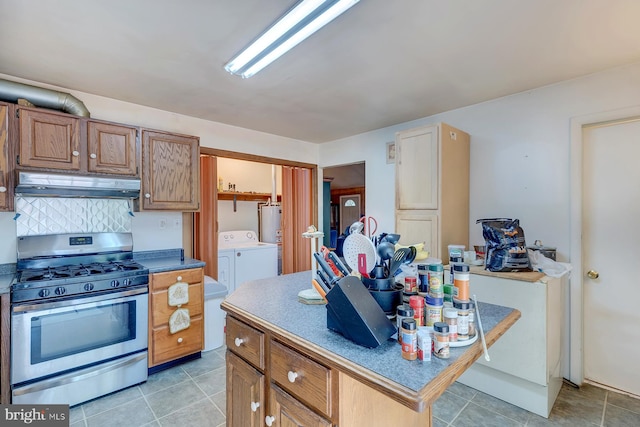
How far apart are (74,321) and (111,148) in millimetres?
1368

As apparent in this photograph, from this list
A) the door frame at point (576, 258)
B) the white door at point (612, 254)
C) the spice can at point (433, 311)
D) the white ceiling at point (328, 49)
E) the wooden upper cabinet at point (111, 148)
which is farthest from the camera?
the wooden upper cabinet at point (111, 148)

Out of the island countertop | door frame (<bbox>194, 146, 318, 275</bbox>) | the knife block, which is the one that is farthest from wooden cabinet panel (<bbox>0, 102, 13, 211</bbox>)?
the knife block

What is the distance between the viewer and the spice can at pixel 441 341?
90 cm

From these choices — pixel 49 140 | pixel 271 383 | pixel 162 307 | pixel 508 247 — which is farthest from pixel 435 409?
pixel 49 140

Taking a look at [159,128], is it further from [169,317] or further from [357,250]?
[357,250]

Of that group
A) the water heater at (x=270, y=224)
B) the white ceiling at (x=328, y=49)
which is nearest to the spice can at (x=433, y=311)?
the white ceiling at (x=328, y=49)

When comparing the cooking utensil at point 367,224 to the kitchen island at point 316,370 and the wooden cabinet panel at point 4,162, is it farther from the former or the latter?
the wooden cabinet panel at point 4,162

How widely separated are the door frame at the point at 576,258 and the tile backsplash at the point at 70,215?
3812 mm

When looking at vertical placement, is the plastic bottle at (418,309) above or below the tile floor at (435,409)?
above

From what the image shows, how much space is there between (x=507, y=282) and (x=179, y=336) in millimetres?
2659

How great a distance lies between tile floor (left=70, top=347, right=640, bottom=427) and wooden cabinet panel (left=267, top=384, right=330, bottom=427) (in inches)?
42.4

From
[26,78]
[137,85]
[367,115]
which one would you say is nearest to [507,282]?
[367,115]

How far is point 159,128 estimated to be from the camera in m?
3.02

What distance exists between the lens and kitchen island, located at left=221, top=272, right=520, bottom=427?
83cm
